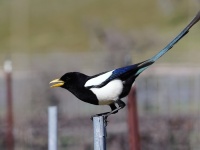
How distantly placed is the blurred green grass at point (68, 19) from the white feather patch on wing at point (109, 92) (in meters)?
25.2

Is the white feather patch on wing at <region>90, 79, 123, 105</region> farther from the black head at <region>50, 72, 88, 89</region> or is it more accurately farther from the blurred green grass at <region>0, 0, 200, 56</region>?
the blurred green grass at <region>0, 0, 200, 56</region>

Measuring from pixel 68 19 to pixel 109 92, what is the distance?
33610 mm

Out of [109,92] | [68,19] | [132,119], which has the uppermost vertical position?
[68,19]

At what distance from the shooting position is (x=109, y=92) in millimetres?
6242

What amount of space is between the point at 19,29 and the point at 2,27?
80 centimetres

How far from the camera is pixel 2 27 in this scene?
38938 mm

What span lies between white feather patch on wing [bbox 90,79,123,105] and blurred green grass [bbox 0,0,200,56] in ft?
82.8

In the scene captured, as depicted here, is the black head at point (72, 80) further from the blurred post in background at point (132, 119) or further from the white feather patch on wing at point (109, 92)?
the blurred post in background at point (132, 119)

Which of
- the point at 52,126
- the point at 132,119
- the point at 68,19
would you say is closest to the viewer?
the point at 52,126

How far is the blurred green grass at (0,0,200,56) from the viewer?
115 ft

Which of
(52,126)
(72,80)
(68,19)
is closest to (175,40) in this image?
(72,80)

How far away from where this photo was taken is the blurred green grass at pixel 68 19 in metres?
34.9

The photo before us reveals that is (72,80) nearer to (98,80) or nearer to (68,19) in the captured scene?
(98,80)

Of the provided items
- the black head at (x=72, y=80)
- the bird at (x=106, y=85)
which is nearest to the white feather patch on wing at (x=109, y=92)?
the bird at (x=106, y=85)
